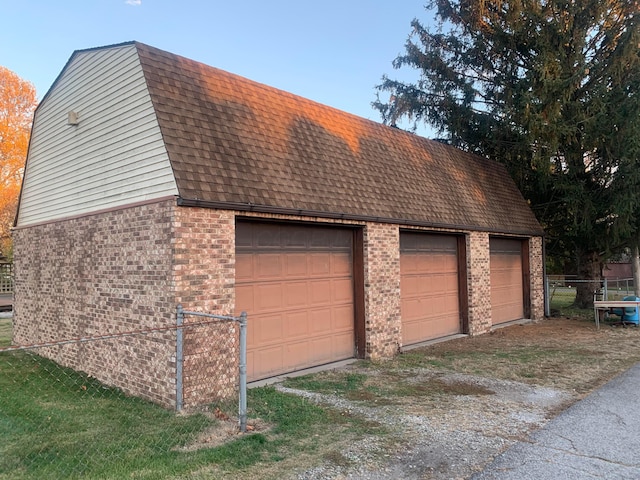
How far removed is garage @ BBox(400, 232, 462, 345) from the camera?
1073 cm

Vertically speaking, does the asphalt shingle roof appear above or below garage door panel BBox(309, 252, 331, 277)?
above

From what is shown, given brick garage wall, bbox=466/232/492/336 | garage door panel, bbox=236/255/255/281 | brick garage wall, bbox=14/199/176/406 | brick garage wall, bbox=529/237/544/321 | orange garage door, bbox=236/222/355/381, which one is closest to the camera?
brick garage wall, bbox=14/199/176/406

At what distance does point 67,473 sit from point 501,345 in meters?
9.26

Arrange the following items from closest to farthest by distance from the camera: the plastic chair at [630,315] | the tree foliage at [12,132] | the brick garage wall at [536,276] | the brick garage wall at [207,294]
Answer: the brick garage wall at [207,294]
the plastic chair at [630,315]
the brick garage wall at [536,276]
the tree foliage at [12,132]

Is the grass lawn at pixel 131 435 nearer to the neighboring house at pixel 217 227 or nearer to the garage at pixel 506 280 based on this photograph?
the neighboring house at pixel 217 227

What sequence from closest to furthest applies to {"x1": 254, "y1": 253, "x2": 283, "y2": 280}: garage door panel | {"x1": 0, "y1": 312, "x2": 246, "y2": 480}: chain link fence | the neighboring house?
1. {"x1": 0, "y1": 312, "x2": 246, "y2": 480}: chain link fence
2. the neighboring house
3. {"x1": 254, "y1": 253, "x2": 283, "y2": 280}: garage door panel

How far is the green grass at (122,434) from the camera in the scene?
4.34 meters

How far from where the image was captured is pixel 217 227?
6.71m

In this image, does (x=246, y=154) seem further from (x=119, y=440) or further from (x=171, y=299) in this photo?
(x=119, y=440)

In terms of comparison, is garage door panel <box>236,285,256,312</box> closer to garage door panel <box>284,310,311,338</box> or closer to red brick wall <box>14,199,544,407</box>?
red brick wall <box>14,199,544,407</box>

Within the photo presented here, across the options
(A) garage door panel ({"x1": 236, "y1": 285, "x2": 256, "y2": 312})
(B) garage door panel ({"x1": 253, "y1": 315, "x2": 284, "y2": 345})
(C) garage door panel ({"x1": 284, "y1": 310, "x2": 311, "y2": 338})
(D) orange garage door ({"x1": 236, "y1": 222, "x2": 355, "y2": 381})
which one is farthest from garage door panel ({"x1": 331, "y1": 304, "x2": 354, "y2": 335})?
(A) garage door panel ({"x1": 236, "y1": 285, "x2": 256, "y2": 312})

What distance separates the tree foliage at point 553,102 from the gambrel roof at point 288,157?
3731 mm

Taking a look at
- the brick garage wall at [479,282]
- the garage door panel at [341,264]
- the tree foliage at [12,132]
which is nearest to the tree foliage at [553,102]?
the brick garage wall at [479,282]

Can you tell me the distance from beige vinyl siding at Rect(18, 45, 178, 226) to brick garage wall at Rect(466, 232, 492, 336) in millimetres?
8320
